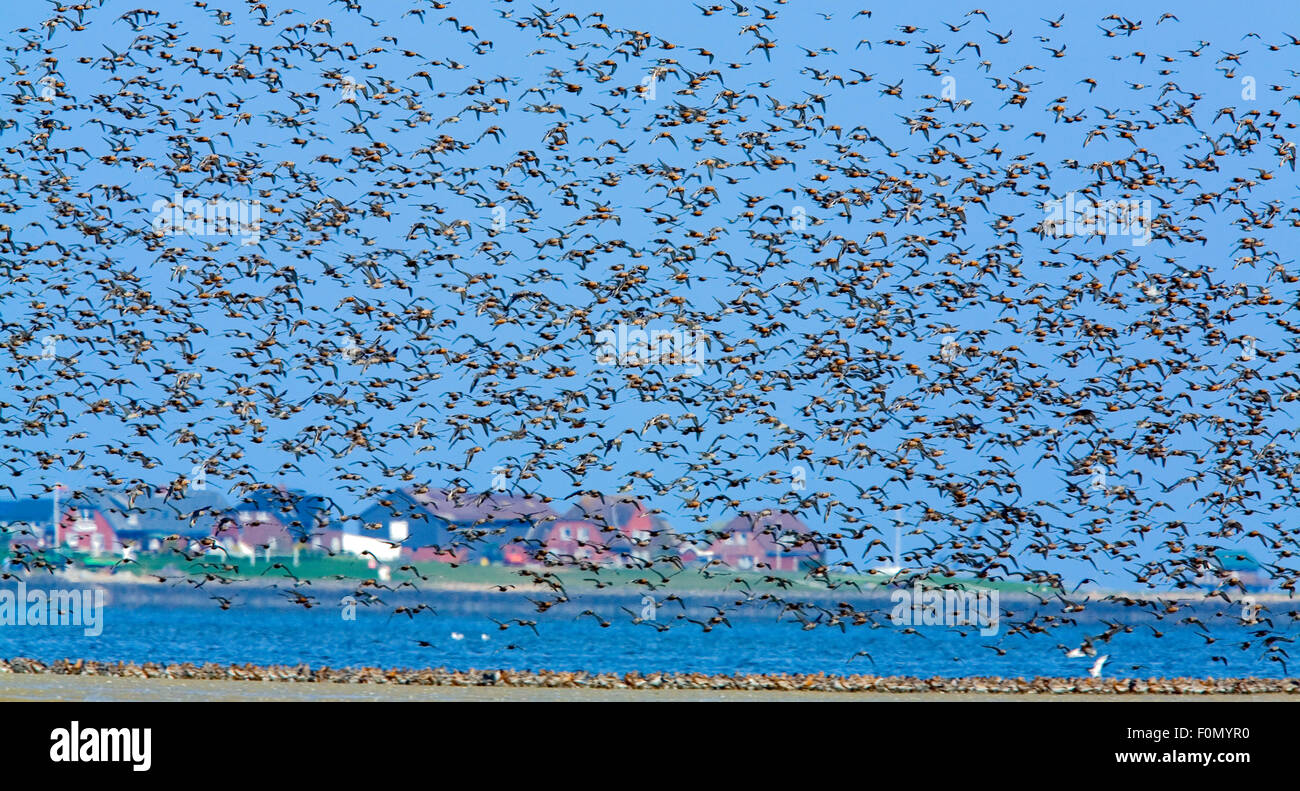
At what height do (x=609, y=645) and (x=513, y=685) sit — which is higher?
(x=513, y=685)

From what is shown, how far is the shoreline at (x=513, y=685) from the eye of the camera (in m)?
23.5

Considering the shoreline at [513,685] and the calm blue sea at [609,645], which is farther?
the calm blue sea at [609,645]

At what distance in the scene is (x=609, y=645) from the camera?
7850 centimetres

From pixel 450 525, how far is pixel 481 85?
371 inches

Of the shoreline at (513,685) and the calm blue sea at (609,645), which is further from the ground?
the shoreline at (513,685)

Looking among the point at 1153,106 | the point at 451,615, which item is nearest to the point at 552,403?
the point at 1153,106

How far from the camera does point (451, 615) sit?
113812 mm

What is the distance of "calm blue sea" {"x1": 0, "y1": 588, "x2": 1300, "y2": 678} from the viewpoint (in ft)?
204

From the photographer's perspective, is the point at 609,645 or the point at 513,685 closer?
the point at 513,685

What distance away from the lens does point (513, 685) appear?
2531 cm

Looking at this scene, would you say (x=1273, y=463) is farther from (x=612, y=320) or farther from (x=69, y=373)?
(x=69, y=373)

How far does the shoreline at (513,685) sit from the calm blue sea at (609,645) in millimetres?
16498

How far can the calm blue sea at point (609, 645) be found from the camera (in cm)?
Answer: 6203

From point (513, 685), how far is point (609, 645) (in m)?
53.8
